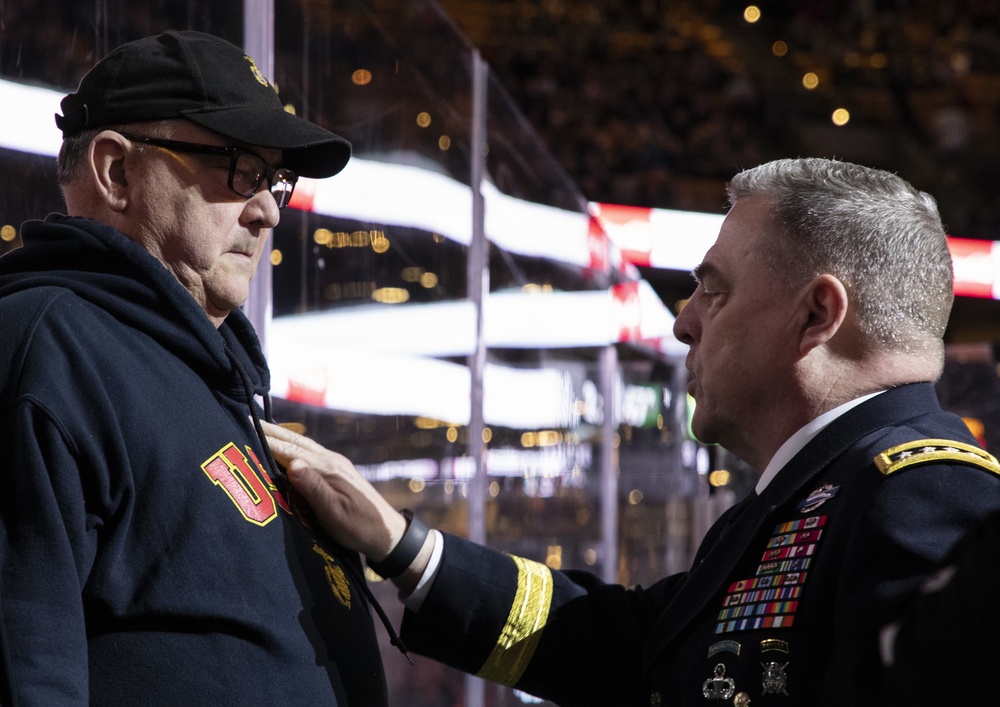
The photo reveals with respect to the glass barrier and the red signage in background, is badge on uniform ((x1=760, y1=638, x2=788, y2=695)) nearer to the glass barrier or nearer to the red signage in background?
the glass barrier

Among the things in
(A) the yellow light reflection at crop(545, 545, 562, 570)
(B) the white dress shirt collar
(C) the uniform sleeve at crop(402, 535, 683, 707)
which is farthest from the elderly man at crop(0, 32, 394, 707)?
(A) the yellow light reflection at crop(545, 545, 562, 570)

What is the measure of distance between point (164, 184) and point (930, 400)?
0.98 m

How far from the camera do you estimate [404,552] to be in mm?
1796

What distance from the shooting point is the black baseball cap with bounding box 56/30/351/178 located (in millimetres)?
1349

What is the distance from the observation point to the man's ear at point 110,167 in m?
1.35

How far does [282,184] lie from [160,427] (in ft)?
1.22

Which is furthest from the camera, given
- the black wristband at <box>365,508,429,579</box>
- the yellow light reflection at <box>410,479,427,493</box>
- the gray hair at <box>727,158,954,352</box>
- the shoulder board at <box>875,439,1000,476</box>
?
the yellow light reflection at <box>410,479,427,493</box>

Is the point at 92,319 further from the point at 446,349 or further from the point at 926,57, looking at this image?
the point at 926,57

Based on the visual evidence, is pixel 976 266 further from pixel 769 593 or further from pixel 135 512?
pixel 135 512

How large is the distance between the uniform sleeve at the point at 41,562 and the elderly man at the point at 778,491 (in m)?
0.44

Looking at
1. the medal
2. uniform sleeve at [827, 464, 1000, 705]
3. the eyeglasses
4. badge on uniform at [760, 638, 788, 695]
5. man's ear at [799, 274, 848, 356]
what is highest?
the eyeglasses

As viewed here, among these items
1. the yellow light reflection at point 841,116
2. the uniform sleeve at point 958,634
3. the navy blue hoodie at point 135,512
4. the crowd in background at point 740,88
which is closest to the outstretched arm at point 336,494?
the navy blue hoodie at point 135,512

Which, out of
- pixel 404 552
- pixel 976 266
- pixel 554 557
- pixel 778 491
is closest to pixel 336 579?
pixel 404 552

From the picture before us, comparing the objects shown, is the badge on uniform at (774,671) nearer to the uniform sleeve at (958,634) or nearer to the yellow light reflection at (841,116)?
the uniform sleeve at (958,634)
